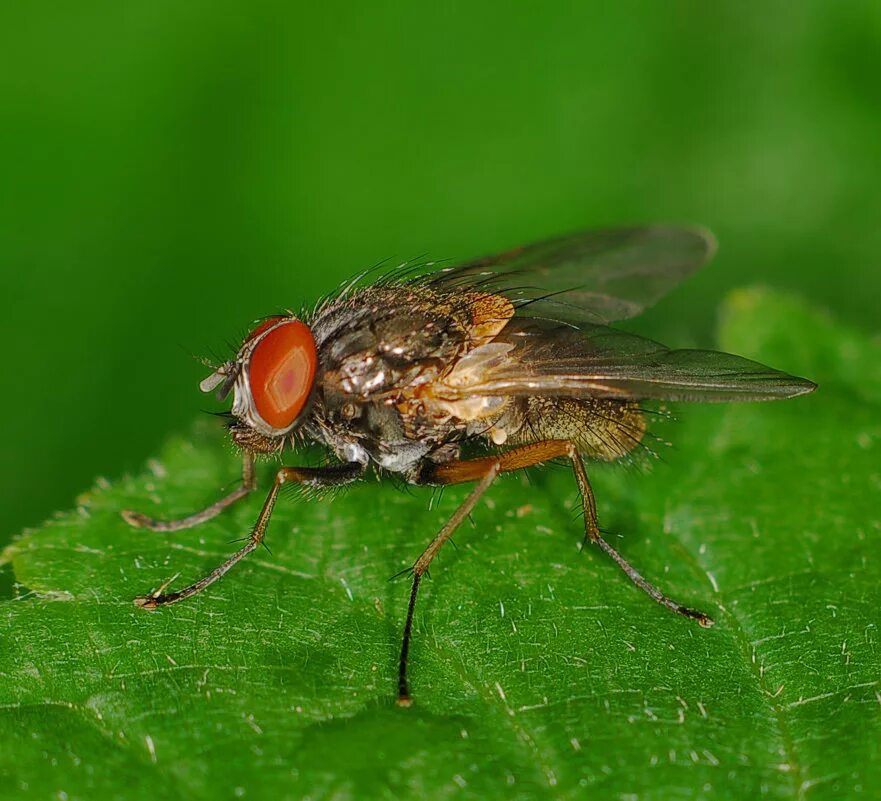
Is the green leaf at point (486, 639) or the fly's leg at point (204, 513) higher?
the fly's leg at point (204, 513)

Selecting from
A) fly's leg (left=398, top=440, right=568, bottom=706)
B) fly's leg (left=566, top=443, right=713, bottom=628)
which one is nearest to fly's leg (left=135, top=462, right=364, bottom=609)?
fly's leg (left=398, top=440, right=568, bottom=706)

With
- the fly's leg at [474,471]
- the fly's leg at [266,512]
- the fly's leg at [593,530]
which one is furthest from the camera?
the fly's leg at [593,530]

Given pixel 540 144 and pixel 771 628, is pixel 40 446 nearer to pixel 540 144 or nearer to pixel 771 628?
pixel 540 144

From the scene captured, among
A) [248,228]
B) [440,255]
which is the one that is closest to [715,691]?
[440,255]

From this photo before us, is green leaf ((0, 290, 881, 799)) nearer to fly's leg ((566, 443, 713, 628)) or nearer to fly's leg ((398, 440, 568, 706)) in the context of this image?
fly's leg ((566, 443, 713, 628))

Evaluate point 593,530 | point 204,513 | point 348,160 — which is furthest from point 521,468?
point 348,160

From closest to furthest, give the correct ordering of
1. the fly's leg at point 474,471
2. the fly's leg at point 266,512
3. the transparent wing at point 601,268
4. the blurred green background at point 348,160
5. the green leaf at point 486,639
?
the green leaf at point 486,639, the fly's leg at point 266,512, the fly's leg at point 474,471, the transparent wing at point 601,268, the blurred green background at point 348,160

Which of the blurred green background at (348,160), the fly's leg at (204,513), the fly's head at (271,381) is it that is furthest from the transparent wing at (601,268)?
the blurred green background at (348,160)

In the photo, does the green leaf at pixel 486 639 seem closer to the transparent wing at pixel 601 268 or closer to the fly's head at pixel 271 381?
the fly's head at pixel 271 381
